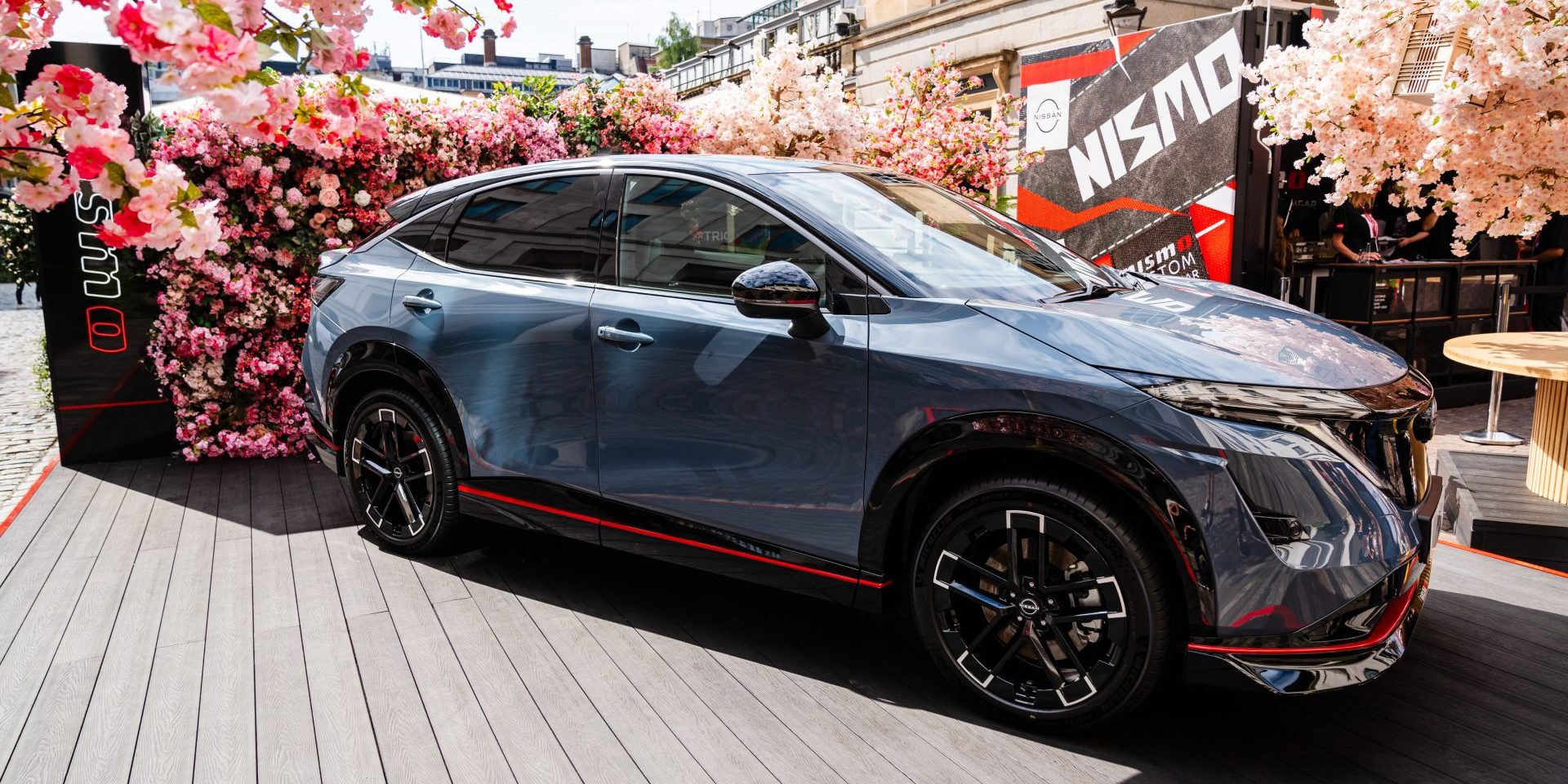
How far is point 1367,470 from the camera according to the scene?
8.42 ft

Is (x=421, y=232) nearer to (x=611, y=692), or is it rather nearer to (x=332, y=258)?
(x=332, y=258)

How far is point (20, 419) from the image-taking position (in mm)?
8211

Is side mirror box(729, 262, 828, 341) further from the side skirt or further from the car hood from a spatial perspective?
the side skirt

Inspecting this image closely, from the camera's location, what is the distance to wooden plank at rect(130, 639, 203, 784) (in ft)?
9.28

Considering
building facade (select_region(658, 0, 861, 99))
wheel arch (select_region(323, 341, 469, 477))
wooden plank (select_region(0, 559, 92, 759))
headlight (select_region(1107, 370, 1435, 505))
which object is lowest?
wooden plank (select_region(0, 559, 92, 759))

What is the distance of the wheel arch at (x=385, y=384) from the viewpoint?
4086mm

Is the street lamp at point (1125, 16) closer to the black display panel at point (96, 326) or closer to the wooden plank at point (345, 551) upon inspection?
the wooden plank at point (345, 551)

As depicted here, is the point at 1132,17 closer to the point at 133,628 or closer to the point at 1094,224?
the point at 1094,224

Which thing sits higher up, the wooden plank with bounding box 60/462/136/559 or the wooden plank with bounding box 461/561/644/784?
the wooden plank with bounding box 461/561/644/784

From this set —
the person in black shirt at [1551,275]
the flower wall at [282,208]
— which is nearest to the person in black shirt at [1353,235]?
the person in black shirt at [1551,275]

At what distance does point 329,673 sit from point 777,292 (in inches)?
77.3

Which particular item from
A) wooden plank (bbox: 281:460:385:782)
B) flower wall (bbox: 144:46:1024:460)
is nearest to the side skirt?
wooden plank (bbox: 281:460:385:782)

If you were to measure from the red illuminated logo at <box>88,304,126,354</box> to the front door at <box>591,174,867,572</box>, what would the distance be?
4451mm

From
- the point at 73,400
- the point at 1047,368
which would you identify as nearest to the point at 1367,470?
the point at 1047,368
